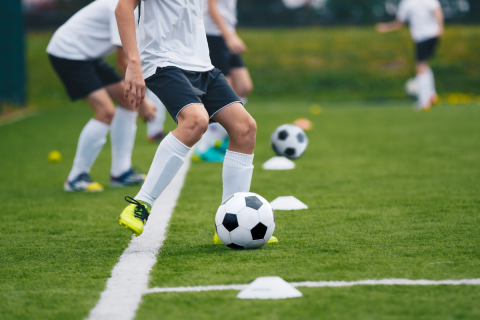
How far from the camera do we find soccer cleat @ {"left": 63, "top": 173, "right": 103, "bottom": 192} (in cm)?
540

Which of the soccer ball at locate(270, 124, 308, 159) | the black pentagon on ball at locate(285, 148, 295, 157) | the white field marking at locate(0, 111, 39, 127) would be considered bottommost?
the white field marking at locate(0, 111, 39, 127)

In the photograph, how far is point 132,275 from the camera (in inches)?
113

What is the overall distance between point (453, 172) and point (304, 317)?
385 centimetres

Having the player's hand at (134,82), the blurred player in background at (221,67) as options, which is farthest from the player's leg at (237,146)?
the blurred player in background at (221,67)

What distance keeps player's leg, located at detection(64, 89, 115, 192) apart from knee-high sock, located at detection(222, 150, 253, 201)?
2.12 metres

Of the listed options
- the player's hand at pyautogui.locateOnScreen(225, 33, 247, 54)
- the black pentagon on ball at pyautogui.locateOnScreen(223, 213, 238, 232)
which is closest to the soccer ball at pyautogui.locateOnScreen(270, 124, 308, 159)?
the player's hand at pyautogui.locateOnScreen(225, 33, 247, 54)

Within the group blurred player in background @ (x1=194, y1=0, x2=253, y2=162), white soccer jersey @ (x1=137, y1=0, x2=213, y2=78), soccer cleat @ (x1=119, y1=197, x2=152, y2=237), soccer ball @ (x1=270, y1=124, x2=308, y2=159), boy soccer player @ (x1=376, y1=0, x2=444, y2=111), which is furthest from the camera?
boy soccer player @ (x1=376, y1=0, x2=444, y2=111)

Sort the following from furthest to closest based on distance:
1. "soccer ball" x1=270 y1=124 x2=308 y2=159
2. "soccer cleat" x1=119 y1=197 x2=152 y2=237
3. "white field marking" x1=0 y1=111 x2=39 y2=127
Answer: "white field marking" x1=0 y1=111 x2=39 y2=127
"soccer ball" x1=270 y1=124 x2=308 y2=159
"soccer cleat" x1=119 y1=197 x2=152 y2=237

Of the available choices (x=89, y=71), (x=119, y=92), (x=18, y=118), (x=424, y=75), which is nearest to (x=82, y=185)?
(x=119, y=92)

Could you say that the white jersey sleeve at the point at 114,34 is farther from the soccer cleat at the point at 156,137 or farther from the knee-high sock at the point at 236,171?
the soccer cleat at the point at 156,137

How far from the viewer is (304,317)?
2227mm

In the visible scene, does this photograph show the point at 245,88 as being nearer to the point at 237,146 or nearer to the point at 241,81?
the point at 241,81

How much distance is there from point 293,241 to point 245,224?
1.08ft

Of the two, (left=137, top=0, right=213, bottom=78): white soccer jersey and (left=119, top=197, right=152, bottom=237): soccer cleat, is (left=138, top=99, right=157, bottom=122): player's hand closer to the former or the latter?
(left=137, top=0, right=213, bottom=78): white soccer jersey
